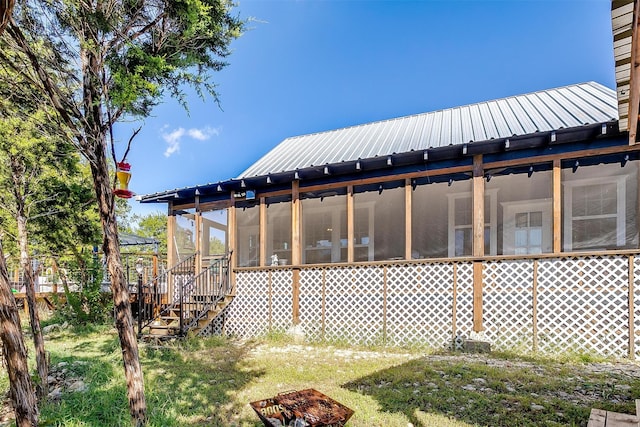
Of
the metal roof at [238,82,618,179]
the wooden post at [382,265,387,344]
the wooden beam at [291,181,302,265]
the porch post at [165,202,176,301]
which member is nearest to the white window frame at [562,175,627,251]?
the metal roof at [238,82,618,179]

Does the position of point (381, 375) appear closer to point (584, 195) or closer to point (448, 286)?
point (448, 286)

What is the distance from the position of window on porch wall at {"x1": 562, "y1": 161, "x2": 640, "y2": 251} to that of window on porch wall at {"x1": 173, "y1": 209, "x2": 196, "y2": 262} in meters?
9.11

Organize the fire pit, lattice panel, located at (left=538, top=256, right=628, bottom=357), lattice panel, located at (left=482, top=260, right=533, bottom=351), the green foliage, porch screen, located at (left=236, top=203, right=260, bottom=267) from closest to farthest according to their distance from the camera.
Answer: the fire pit < lattice panel, located at (left=538, top=256, right=628, bottom=357) < lattice panel, located at (left=482, top=260, right=533, bottom=351) < the green foliage < porch screen, located at (left=236, top=203, right=260, bottom=267)

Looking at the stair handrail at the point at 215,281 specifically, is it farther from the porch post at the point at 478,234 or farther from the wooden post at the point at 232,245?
the porch post at the point at 478,234

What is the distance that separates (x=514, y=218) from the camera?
912 centimetres

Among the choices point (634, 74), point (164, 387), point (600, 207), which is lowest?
point (164, 387)

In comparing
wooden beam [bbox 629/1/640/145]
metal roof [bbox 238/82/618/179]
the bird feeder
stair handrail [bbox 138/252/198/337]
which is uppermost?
metal roof [bbox 238/82/618/179]

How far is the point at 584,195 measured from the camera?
26.2ft

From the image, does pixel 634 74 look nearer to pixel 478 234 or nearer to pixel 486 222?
pixel 478 234

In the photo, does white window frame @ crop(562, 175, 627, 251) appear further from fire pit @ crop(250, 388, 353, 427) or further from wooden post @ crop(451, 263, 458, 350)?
fire pit @ crop(250, 388, 353, 427)

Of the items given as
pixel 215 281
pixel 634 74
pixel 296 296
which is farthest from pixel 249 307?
pixel 634 74

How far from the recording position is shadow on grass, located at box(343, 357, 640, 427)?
353cm

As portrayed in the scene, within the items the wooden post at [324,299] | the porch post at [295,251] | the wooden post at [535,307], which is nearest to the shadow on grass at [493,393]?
the wooden post at [535,307]

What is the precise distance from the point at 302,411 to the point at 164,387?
2622mm
